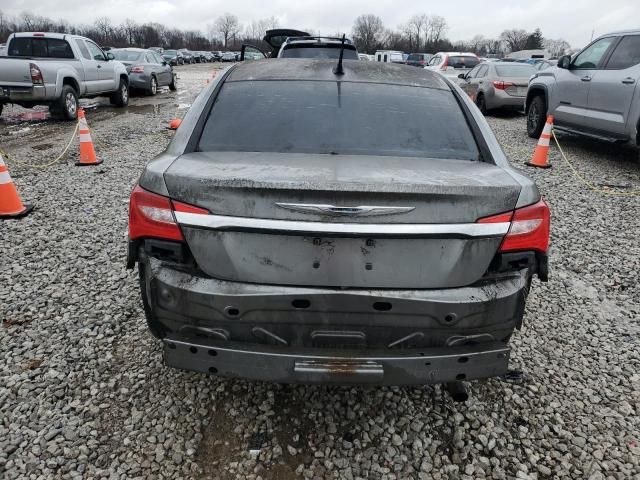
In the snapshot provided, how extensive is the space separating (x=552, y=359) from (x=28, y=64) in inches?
430

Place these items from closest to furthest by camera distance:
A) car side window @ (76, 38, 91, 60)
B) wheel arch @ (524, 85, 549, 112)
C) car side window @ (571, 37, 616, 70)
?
car side window @ (571, 37, 616, 70), wheel arch @ (524, 85, 549, 112), car side window @ (76, 38, 91, 60)

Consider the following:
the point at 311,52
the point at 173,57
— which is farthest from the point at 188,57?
the point at 311,52

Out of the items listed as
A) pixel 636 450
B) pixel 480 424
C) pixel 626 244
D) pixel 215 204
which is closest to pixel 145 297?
pixel 215 204

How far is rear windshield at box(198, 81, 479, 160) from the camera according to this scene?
247 centimetres

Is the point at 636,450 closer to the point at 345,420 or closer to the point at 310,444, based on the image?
the point at 345,420

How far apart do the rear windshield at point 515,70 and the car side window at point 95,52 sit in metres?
10.7

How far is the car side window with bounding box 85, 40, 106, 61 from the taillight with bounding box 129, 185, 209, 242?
12268 mm

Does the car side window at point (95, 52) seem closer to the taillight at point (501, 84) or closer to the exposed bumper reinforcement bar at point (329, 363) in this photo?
the taillight at point (501, 84)

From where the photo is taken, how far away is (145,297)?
82.4 inches

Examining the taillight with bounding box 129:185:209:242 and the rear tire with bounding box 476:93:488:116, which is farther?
the rear tire with bounding box 476:93:488:116

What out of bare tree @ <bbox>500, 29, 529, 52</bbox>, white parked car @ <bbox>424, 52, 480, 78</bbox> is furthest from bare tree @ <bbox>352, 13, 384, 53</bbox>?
white parked car @ <bbox>424, 52, 480, 78</bbox>

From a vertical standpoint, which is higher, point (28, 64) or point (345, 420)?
point (28, 64)

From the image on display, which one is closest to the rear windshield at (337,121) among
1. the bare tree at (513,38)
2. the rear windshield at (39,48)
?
the rear windshield at (39,48)

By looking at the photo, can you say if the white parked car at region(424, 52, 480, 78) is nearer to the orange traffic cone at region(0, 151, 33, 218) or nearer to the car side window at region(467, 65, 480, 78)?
the car side window at region(467, 65, 480, 78)
